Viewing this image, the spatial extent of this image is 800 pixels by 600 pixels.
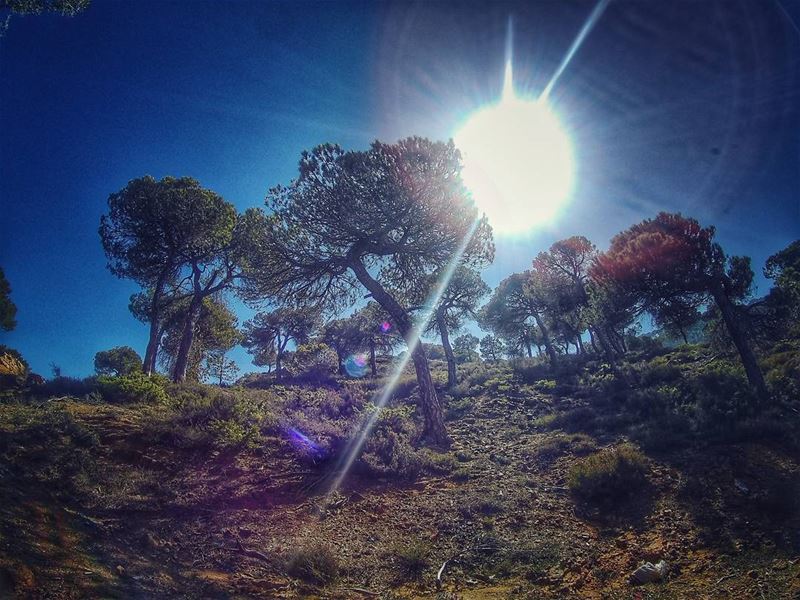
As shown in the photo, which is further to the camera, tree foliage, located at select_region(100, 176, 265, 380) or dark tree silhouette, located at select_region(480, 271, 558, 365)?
dark tree silhouette, located at select_region(480, 271, 558, 365)

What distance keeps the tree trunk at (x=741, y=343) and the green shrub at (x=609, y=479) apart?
7.59 m

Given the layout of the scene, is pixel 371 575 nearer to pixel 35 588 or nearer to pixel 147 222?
pixel 35 588

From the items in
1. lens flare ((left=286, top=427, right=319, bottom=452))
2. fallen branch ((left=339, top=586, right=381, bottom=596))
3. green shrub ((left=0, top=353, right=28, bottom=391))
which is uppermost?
green shrub ((left=0, top=353, right=28, bottom=391))

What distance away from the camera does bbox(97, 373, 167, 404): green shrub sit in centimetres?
1152

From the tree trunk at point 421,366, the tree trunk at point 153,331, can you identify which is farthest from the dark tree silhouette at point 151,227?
the tree trunk at point 421,366

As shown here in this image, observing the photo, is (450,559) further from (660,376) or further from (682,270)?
(660,376)

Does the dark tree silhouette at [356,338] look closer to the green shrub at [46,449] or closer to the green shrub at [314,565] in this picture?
the green shrub at [46,449]

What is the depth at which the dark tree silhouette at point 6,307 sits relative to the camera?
81.7 feet

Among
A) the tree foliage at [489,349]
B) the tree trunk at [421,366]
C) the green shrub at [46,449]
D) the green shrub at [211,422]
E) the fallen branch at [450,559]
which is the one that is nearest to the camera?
the fallen branch at [450,559]

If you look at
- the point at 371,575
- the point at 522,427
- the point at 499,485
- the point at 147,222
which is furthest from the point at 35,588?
the point at 147,222

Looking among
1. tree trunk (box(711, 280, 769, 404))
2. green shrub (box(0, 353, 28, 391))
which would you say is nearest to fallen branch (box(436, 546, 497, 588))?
tree trunk (box(711, 280, 769, 404))

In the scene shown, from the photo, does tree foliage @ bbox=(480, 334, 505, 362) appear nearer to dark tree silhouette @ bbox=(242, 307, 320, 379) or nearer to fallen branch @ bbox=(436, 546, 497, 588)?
dark tree silhouette @ bbox=(242, 307, 320, 379)

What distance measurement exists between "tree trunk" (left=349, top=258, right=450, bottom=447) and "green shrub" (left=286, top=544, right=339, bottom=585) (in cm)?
774

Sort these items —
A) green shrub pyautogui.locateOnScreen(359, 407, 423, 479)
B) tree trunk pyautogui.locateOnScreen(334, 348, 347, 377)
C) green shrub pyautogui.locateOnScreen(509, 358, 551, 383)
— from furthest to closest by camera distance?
tree trunk pyautogui.locateOnScreen(334, 348, 347, 377)
green shrub pyautogui.locateOnScreen(509, 358, 551, 383)
green shrub pyautogui.locateOnScreen(359, 407, 423, 479)
